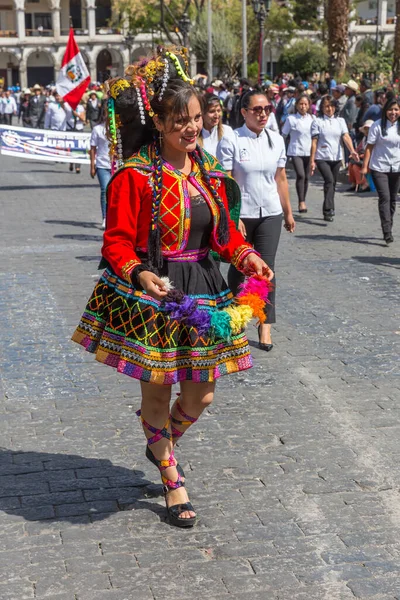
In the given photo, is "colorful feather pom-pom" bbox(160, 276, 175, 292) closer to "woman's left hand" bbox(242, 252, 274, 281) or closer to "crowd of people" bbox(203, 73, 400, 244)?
"woman's left hand" bbox(242, 252, 274, 281)

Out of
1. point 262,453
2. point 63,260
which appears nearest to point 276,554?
point 262,453

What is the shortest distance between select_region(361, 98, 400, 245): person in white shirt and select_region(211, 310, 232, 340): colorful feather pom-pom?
8.31 m

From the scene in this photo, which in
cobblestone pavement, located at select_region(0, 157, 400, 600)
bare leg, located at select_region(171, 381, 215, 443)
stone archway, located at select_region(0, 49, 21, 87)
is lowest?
stone archway, located at select_region(0, 49, 21, 87)

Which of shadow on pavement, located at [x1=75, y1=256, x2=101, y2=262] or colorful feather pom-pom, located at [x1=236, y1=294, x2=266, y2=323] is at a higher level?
colorful feather pom-pom, located at [x1=236, y1=294, x2=266, y2=323]

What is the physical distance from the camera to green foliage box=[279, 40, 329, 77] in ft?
175

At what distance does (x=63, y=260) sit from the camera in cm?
1134

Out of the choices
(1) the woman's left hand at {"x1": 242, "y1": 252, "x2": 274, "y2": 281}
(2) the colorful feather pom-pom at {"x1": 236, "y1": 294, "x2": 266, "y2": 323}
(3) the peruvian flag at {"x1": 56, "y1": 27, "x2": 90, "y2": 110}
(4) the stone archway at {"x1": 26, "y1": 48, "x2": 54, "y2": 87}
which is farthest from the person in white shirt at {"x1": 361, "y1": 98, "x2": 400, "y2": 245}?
(4) the stone archway at {"x1": 26, "y1": 48, "x2": 54, "y2": 87}

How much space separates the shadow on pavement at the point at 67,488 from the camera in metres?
4.75

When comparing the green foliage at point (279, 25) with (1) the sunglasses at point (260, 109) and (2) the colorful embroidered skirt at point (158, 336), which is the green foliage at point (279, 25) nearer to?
(1) the sunglasses at point (260, 109)

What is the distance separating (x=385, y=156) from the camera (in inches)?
491

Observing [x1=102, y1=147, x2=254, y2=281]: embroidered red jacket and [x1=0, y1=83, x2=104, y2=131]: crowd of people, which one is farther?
[x1=0, y1=83, x2=104, y2=131]: crowd of people

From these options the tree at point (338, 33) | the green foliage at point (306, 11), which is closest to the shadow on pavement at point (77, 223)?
the tree at point (338, 33)

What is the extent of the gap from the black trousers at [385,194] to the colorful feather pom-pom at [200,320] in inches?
331

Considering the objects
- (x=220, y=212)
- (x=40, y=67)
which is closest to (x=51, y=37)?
(x=40, y=67)
